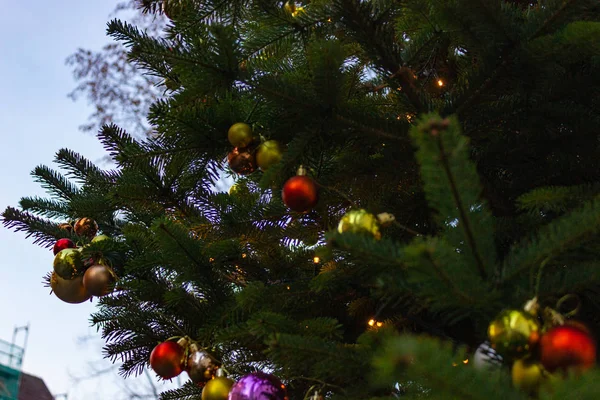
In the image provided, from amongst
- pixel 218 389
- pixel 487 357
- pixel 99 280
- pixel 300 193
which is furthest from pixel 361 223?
pixel 99 280

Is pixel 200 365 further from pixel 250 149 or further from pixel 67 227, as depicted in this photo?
pixel 67 227

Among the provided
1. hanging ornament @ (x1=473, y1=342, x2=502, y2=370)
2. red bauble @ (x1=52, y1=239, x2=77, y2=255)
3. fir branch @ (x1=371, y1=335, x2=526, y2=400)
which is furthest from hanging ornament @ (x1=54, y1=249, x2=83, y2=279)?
fir branch @ (x1=371, y1=335, x2=526, y2=400)

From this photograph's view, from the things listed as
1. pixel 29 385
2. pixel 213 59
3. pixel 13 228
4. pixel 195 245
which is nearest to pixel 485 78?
pixel 213 59

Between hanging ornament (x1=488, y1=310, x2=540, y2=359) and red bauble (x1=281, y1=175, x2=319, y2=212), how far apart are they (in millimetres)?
491

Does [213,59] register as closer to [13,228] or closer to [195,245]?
[195,245]

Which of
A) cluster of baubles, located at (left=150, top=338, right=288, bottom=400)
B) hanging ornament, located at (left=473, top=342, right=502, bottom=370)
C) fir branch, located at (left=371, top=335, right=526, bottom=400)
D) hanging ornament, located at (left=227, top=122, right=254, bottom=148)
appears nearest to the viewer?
fir branch, located at (left=371, top=335, right=526, bottom=400)

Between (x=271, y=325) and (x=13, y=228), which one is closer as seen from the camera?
(x=271, y=325)

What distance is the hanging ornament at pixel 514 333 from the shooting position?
2.45 feet

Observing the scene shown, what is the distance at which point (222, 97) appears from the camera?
1426 mm

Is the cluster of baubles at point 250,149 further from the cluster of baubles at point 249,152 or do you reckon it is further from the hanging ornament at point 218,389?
the hanging ornament at point 218,389

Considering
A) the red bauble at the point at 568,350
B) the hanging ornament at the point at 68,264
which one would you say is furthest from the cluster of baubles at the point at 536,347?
the hanging ornament at the point at 68,264

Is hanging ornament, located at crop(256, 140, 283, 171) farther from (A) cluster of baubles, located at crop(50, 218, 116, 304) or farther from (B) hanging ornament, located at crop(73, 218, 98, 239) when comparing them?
(B) hanging ornament, located at crop(73, 218, 98, 239)

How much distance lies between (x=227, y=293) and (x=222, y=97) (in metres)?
0.44

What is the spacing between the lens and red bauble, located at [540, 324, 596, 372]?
704mm
